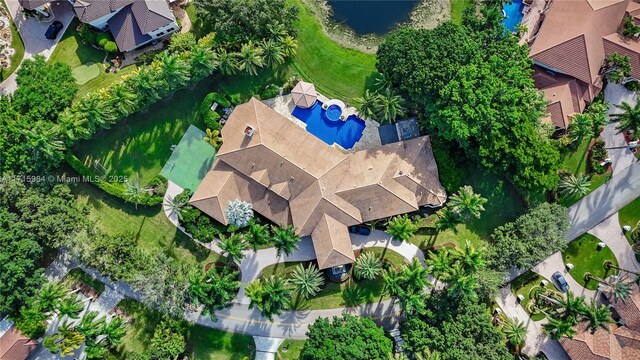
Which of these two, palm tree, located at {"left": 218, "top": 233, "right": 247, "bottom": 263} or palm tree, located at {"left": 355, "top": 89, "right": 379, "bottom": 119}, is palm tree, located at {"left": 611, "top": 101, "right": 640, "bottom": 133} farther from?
palm tree, located at {"left": 218, "top": 233, "right": 247, "bottom": 263}

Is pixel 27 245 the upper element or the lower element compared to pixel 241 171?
lower

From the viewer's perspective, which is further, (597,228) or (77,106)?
(597,228)

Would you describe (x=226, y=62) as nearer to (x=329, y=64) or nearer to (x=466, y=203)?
(x=329, y=64)

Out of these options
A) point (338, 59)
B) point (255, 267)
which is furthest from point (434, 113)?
point (255, 267)

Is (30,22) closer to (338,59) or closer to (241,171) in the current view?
(241,171)

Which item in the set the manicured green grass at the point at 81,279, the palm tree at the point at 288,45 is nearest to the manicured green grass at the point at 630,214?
the palm tree at the point at 288,45

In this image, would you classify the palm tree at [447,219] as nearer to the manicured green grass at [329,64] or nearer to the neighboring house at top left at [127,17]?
the manicured green grass at [329,64]
